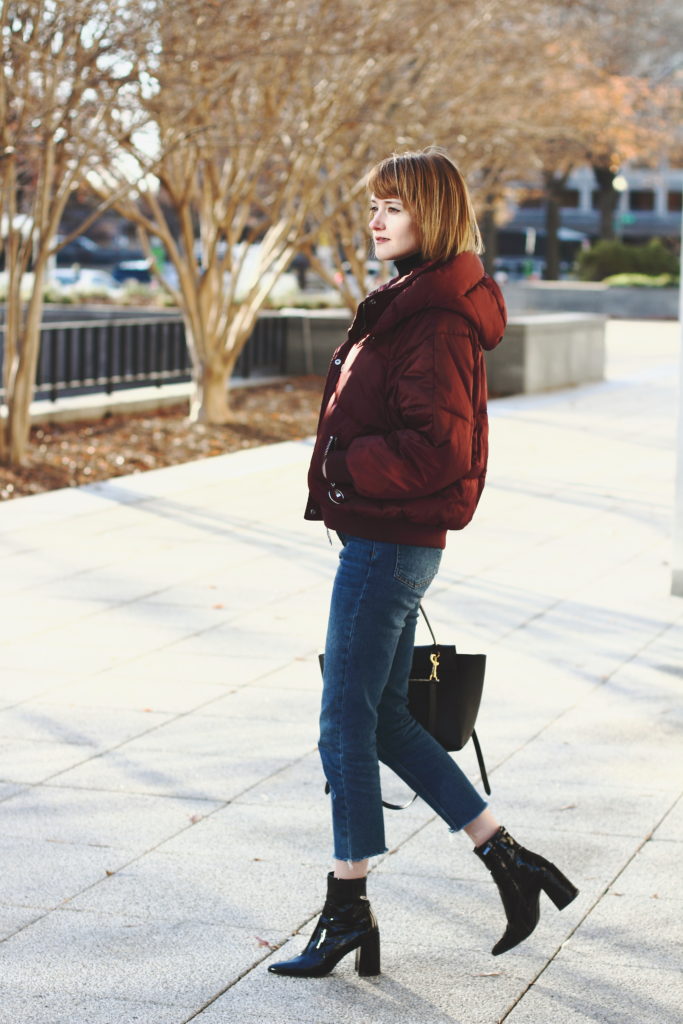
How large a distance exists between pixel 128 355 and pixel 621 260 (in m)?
27.4

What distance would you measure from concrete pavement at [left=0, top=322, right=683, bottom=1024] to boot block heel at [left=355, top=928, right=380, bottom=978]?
3cm

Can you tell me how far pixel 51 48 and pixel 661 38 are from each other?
30.5 m

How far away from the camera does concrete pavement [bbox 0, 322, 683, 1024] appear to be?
3506mm

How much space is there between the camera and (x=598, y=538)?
951 centimetres

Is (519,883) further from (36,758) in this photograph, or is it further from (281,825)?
(36,758)

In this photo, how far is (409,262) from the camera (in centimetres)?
Result: 346

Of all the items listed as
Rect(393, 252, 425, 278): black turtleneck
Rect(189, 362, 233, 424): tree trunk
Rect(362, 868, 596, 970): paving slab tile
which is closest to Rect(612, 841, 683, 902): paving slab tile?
Rect(362, 868, 596, 970): paving slab tile

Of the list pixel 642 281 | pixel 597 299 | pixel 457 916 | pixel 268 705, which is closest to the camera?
pixel 457 916

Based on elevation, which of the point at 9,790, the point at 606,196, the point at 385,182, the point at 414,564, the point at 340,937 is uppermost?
the point at 606,196

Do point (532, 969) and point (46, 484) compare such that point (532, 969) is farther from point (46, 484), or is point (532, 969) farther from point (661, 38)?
point (661, 38)

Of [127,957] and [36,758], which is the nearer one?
[127,957]

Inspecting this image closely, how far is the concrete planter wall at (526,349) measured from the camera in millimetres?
19344

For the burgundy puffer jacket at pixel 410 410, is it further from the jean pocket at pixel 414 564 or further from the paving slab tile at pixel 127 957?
the paving slab tile at pixel 127 957

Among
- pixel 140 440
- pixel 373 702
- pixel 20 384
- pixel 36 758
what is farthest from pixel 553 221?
pixel 373 702
